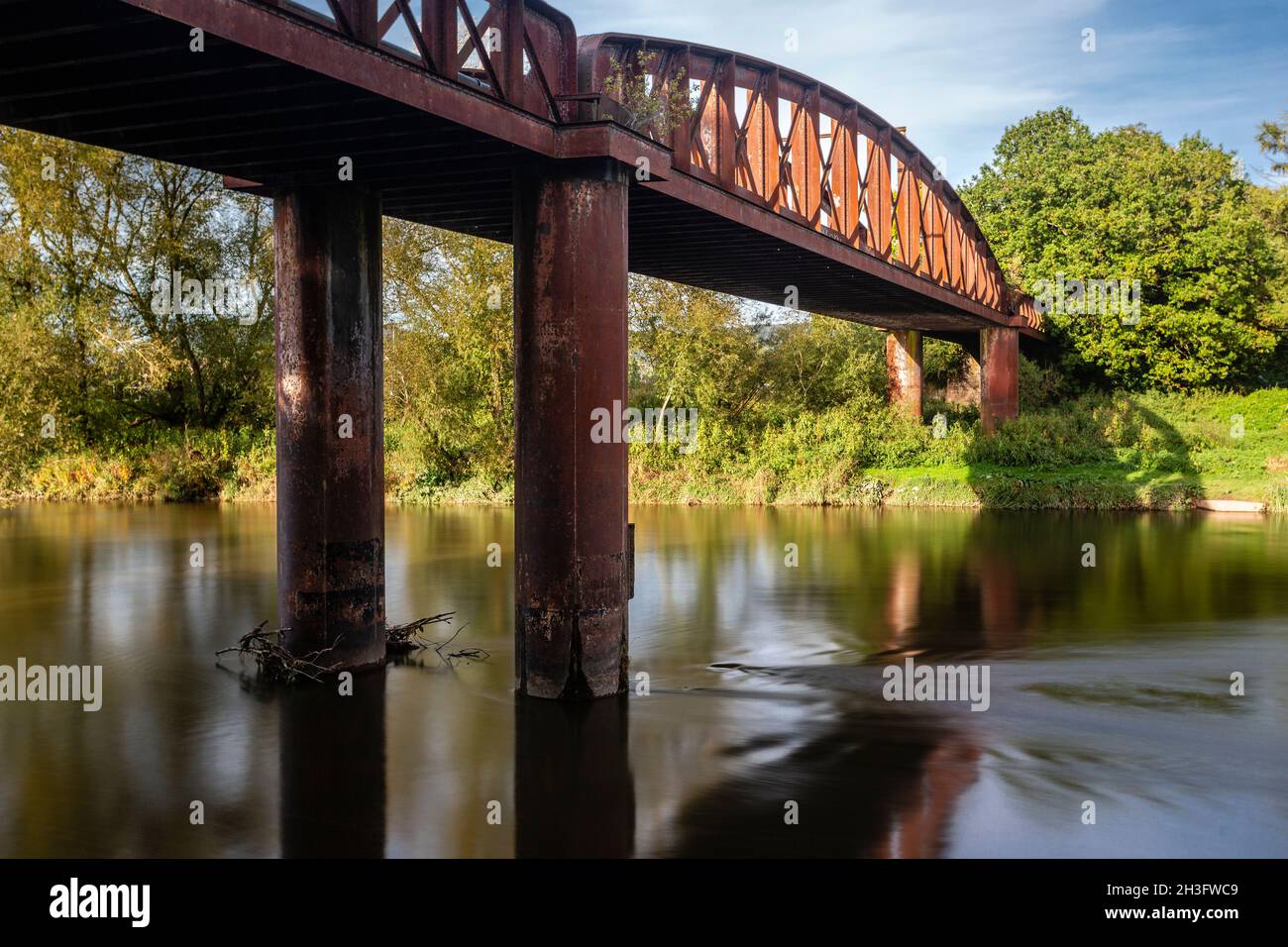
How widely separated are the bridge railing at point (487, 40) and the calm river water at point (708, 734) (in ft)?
20.6

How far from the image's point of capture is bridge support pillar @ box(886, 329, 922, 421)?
42.1 metres

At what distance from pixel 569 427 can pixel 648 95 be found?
184 inches

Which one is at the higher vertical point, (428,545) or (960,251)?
(960,251)

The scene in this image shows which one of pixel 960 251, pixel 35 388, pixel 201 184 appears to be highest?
pixel 201 184

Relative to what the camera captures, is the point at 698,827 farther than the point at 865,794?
No

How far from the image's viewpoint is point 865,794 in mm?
9383

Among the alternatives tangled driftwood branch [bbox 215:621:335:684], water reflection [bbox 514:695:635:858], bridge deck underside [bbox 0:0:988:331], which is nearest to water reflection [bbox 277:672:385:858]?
tangled driftwood branch [bbox 215:621:335:684]

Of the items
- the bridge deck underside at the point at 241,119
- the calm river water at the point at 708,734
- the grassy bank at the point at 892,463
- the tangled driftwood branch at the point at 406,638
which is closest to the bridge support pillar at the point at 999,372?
the grassy bank at the point at 892,463

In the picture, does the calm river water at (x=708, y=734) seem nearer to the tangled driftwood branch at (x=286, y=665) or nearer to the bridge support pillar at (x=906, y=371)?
the tangled driftwood branch at (x=286, y=665)

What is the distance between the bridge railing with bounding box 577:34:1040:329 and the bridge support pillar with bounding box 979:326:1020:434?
26.0 feet

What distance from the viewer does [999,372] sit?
3878cm
